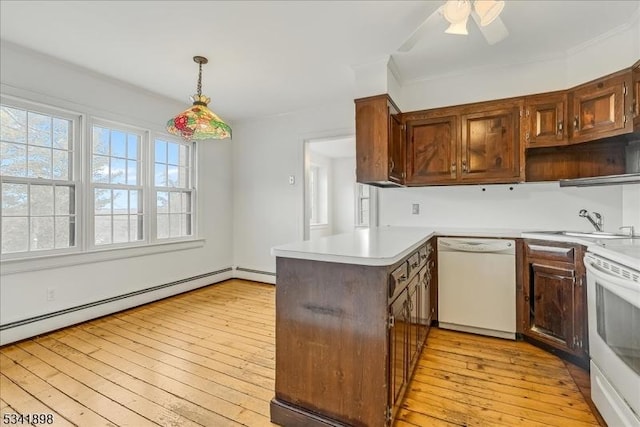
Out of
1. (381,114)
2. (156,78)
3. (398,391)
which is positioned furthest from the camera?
(156,78)

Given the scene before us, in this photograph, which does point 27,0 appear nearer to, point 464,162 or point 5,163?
point 5,163

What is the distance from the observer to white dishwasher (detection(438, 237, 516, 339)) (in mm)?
2719

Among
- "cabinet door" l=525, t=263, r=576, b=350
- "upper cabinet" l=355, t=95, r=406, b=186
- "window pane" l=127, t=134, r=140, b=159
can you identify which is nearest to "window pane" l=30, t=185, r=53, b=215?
"window pane" l=127, t=134, r=140, b=159

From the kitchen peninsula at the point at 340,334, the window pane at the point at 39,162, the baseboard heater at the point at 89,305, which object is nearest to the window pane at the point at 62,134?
the window pane at the point at 39,162

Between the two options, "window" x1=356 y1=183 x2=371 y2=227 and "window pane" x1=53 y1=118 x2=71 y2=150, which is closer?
"window pane" x1=53 y1=118 x2=71 y2=150

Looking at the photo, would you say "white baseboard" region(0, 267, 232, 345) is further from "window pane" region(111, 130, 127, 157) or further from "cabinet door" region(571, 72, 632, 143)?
"cabinet door" region(571, 72, 632, 143)

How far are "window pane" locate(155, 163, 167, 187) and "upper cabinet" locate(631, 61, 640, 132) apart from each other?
4917 millimetres

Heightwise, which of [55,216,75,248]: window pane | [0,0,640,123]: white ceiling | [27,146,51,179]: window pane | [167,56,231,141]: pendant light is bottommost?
[55,216,75,248]: window pane

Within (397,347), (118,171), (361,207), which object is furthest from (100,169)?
(361,207)

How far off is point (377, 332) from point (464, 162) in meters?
2.33

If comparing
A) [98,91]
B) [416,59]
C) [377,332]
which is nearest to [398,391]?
[377,332]

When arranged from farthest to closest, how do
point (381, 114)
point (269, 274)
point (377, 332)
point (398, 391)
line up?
1. point (269, 274)
2. point (381, 114)
3. point (398, 391)
4. point (377, 332)

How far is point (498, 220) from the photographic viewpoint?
3.23 meters

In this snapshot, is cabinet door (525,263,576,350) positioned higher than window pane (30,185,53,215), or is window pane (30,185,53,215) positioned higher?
window pane (30,185,53,215)
